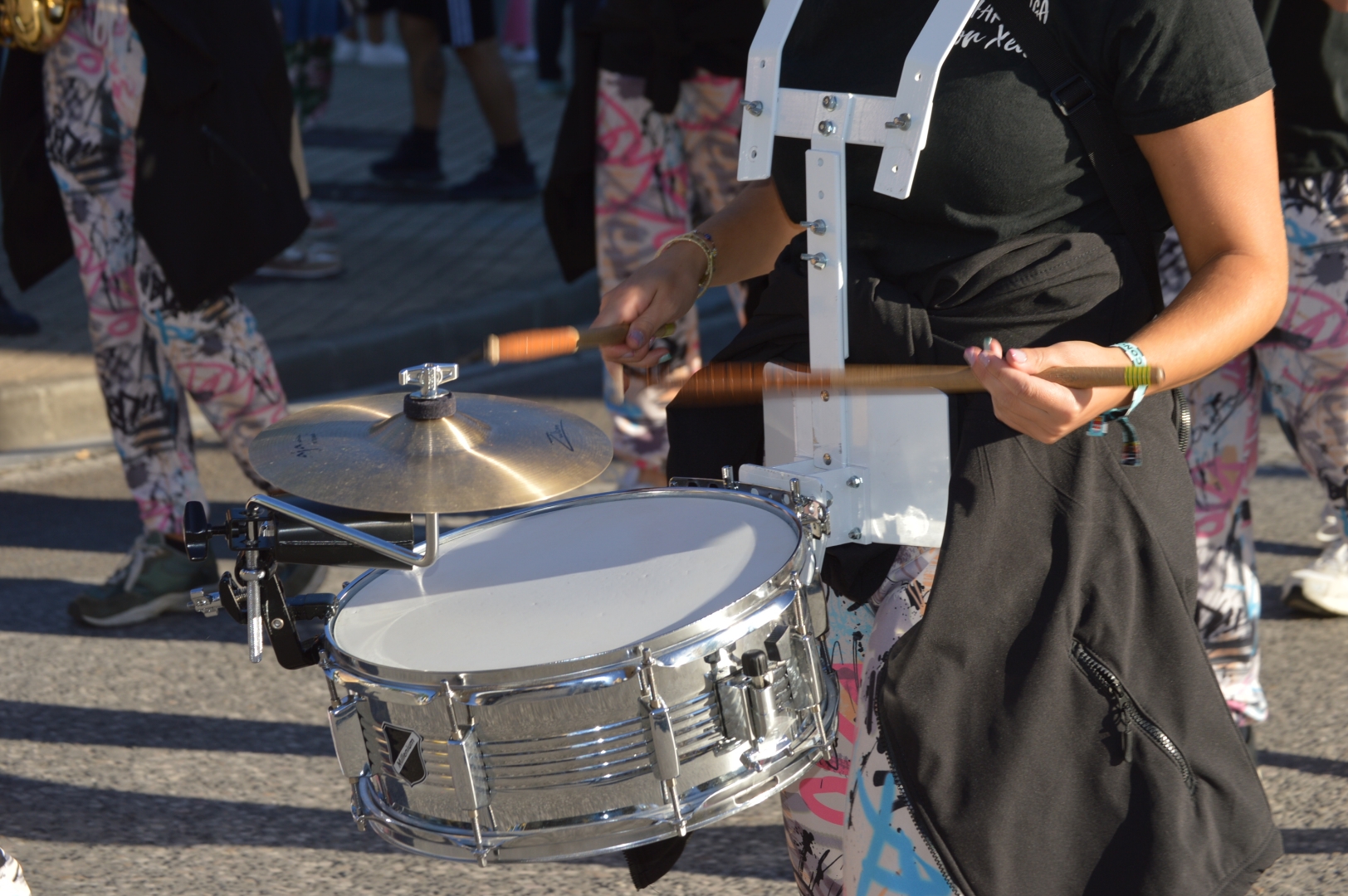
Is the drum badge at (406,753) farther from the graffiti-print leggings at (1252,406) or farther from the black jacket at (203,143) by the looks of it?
the black jacket at (203,143)

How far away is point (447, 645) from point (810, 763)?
16.4 inches

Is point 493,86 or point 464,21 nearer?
point 464,21

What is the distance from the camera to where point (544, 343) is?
1744mm

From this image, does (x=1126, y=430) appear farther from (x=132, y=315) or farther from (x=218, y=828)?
(x=132, y=315)

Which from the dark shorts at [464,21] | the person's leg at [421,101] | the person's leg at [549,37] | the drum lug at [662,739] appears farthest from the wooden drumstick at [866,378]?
the person's leg at [549,37]

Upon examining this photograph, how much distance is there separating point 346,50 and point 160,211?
9.29 meters

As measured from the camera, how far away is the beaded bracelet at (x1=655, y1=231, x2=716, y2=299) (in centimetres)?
202

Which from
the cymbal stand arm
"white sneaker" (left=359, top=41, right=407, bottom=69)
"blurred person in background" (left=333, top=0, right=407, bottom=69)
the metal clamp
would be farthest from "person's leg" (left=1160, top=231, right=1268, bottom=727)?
"white sneaker" (left=359, top=41, right=407, bottom=69)

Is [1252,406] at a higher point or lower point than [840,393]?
lower

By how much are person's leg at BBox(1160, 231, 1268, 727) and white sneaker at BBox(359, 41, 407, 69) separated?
32.7 ft

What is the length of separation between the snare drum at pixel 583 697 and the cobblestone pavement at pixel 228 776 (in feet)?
3.22

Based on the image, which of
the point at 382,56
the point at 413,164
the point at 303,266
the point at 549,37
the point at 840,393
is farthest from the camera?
the point at 382,56

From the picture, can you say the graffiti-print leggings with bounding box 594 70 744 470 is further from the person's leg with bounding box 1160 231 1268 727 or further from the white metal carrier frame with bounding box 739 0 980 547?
the white metal carrier frame with bounding box 739 0 980 547

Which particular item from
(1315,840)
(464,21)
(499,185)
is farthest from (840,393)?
(499,185)
